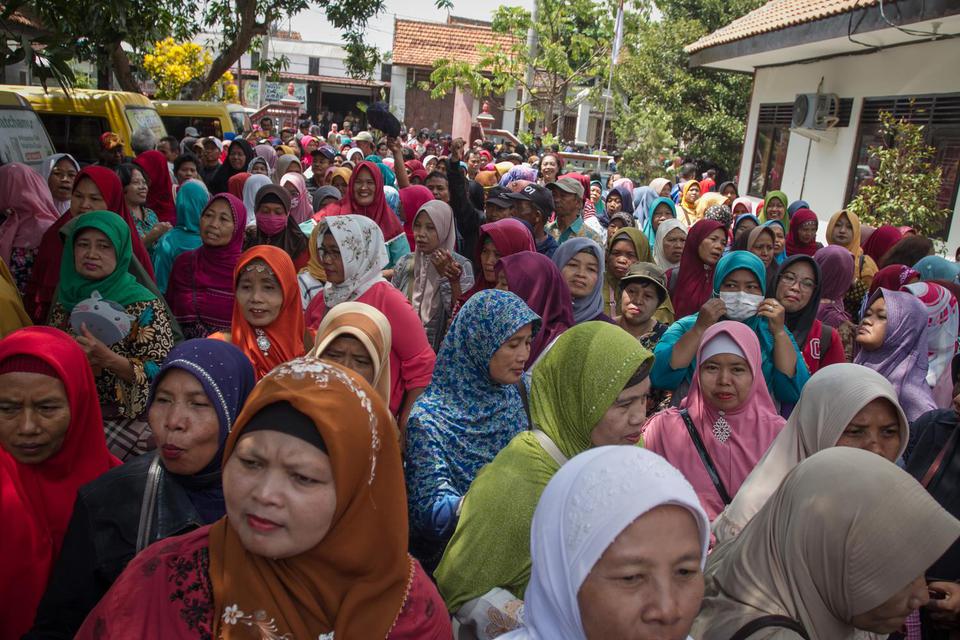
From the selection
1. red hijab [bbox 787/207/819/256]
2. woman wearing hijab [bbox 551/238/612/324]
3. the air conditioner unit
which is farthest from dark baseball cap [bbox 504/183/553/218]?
the air conditioner unit

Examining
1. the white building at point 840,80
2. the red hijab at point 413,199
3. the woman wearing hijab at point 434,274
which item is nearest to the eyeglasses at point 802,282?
the woman wearing hijab at point 434,274

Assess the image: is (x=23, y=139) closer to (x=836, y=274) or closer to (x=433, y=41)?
(x=836, y=274)

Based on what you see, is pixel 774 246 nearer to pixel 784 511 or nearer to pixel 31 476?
pixel 784 511

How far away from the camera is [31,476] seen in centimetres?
232

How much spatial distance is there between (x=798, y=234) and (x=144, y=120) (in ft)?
25.4

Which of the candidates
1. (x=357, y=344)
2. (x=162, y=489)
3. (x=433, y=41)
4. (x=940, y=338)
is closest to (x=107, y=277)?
(x=357, y=344)

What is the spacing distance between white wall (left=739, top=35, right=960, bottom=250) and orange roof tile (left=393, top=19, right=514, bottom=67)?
71.1ft

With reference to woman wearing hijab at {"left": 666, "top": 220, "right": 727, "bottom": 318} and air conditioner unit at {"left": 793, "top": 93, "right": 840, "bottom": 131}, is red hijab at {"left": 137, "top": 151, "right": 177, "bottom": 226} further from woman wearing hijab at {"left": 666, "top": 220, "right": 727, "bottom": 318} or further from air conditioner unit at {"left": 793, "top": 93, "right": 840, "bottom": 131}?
air conditioner unit at {"left": 793, "top": 93, "right": 840, "bottom": 131}

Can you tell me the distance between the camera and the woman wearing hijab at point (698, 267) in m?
5.45

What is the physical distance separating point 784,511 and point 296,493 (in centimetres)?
118

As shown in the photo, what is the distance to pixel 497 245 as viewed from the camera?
500 centimetres

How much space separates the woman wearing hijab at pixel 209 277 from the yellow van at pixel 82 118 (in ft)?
16.5

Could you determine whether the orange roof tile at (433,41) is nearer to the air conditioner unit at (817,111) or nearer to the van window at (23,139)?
the air conditioner unit at (817,111)

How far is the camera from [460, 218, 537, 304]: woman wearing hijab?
4.96 metres
